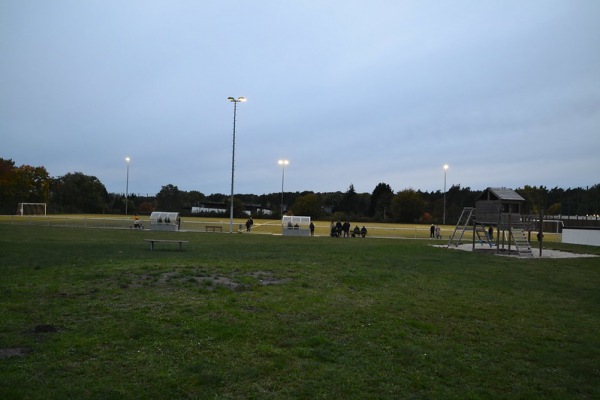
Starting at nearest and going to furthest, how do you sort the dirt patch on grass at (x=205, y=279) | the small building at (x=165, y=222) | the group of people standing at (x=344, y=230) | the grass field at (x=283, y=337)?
the grass field at (x=283, y=337), the dirt patch on grass at (x=205, y=279), the group of people standing at (x=344, y=230), the small building at (x=165, y=222)

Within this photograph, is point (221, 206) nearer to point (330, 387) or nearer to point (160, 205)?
point (160, 205)

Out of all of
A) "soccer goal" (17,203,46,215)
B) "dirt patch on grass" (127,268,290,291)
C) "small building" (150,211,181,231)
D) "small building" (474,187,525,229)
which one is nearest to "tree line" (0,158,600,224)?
"soccer goal" (17,203,46,215)

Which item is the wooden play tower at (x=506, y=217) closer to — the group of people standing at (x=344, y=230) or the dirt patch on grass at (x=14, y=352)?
A: the group of people standing at (x=344, y=230)

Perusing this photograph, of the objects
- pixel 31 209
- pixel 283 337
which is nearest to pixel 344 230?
pixel 283 337

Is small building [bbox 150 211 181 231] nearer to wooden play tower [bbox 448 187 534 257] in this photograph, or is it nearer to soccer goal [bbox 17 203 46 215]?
wooden play tower [bbox 448 187 534 257]

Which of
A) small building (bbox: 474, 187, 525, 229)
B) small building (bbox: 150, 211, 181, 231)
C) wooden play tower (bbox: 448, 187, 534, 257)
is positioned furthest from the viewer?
small building (bbox: 150, 211, 181, 231)

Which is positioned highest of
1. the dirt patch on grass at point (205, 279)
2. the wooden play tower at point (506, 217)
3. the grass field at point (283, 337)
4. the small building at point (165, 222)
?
the wooden play tower at point (506, 217)

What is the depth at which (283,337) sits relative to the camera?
291 inches

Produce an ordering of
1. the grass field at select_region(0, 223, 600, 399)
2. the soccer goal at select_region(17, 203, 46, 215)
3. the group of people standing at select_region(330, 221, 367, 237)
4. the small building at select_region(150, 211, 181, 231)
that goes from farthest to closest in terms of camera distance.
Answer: the soccer goal at select_region(17, 203, 46, 215), the small building at select_region(150, 211, 181, 231), the group of people standing at select_region(330, 221, 367, 237), the grass field at select_region(0, 223, 600, 399)

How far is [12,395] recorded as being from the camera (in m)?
4.94

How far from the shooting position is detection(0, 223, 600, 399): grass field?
5.54 meters

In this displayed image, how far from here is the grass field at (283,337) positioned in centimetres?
554

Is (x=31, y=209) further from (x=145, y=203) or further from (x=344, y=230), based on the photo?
(x=344, y=230)

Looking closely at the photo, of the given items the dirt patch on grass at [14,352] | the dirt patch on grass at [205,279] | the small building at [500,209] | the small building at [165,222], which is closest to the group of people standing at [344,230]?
the small building at [500,209]
